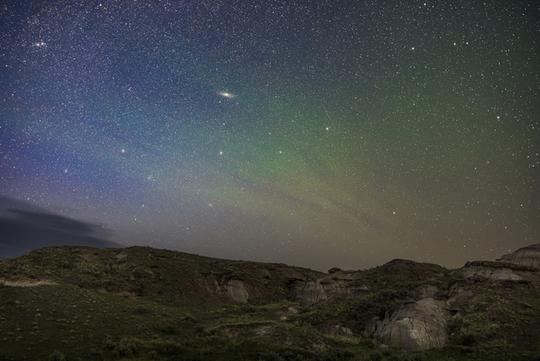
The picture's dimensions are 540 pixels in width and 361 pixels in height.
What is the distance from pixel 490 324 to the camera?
31.5m

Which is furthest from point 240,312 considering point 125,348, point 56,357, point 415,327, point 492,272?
point 492,272

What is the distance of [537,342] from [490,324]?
347cm

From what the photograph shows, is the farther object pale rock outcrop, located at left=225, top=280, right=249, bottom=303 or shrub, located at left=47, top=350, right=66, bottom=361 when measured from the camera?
pale rock outcrop, located at left=225, top=280, right=249, bottom=303

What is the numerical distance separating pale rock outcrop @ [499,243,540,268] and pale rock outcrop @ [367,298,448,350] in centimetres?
3790

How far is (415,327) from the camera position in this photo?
31.8 metres

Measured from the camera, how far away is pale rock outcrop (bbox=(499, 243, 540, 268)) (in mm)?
63409

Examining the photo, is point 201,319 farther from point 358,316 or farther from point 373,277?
point 373,277

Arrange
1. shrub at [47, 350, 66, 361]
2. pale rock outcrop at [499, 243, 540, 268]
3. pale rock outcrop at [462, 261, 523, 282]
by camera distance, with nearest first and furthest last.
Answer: shrub at [47, 350, 66, 361] → pale rock outcrop at [462, 261, 523, 282] → pale rock outcrop at [499, 243, 540, 268]

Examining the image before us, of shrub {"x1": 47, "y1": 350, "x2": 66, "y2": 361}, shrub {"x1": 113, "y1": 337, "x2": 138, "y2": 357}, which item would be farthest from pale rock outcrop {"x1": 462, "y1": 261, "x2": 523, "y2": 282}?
shrub {"x1": 47, "y1": 350, "x2": 66, "y2": 361}

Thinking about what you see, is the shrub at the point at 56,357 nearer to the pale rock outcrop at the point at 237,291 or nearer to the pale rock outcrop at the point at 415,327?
the pale rock outcrop at the point at 415,327

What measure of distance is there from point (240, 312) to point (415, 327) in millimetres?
19767

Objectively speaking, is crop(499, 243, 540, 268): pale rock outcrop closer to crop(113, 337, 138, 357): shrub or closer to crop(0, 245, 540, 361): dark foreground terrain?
crop(0, 245, 540, 361): dark foreground terrain

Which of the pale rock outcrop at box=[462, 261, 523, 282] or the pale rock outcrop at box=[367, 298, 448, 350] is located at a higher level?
the pale rock outcrop at box=[462, 261, 523, 282]

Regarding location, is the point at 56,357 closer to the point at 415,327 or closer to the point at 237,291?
the point at 415,327
